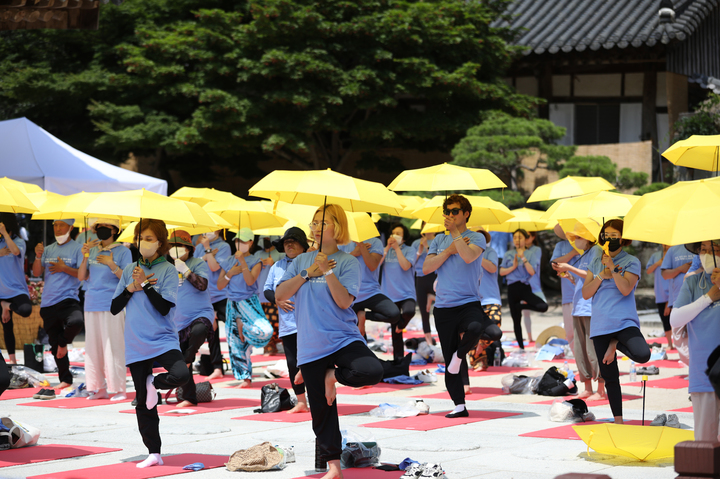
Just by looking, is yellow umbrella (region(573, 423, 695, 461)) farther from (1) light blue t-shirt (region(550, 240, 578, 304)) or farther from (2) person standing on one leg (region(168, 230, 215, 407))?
(2) person standing on one leg (region(168, 230, 215, 407))

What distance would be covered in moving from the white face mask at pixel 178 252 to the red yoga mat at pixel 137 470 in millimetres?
3206

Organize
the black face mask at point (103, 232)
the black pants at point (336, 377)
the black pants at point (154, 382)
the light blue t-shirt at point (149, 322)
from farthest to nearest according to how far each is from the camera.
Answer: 1. the black face mask at point (103, 232)
2. the light blue t-shirt at point (149, 322)
3. the black pants at point (154, 382)
4. the black pants at point (336, 377)

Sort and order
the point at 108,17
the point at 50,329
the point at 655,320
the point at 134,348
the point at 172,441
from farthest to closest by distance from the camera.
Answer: the point at 108,17, the point at 655,320, the point at 50,329, the point at 172,441, the point at 134,348

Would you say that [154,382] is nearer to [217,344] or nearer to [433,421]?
Result: [433,421]

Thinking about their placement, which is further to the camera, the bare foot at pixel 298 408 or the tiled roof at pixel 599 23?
the tiled roof at pixel 599 23

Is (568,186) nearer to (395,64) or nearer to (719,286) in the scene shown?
(719,286)

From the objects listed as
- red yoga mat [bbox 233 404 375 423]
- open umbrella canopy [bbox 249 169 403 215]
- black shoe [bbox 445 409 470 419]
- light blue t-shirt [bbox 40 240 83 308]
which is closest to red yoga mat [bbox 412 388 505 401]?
red yoga mat [bbox 233 404 375 423]

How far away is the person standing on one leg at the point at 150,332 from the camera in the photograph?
230 inches

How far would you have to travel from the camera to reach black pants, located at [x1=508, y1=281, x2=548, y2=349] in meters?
13.0

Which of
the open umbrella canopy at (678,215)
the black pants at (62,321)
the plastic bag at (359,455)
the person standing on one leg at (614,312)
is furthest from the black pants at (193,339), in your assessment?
the open umbrella canopy at (678,215)

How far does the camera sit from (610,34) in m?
20.9

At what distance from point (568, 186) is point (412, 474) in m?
5.70

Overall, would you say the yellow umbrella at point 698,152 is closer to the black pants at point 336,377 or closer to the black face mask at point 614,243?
the black face mask at point 614,243

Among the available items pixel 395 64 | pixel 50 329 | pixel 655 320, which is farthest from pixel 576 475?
pixel 395 64
